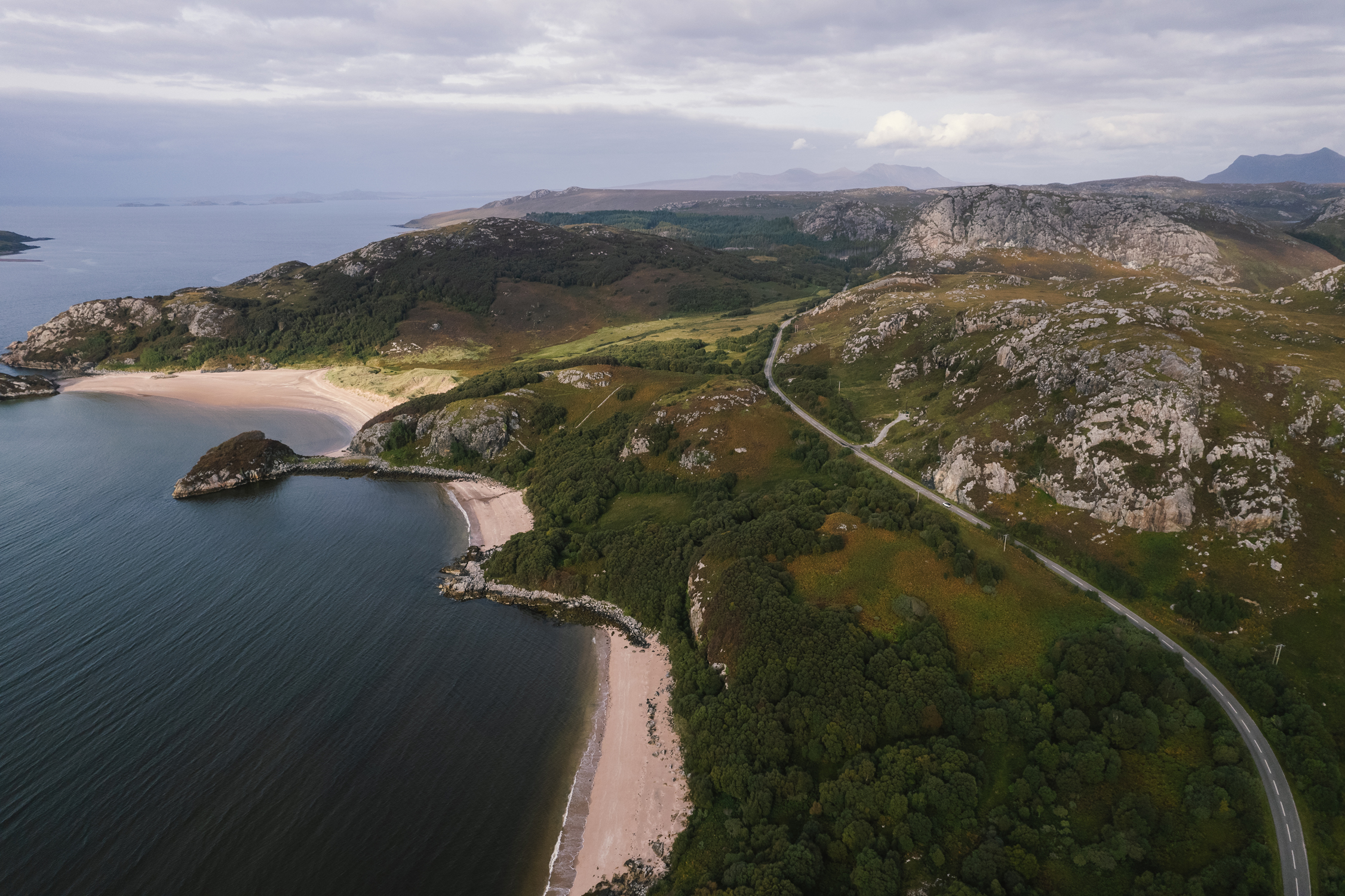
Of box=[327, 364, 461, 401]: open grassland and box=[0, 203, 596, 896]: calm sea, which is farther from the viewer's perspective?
box=[327, 364, 461, 401]: open grassland

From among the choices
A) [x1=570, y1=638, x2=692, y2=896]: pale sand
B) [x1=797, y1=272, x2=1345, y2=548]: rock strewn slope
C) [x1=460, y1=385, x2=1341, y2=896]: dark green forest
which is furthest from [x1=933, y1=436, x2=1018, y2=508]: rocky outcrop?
[x1=570, y1=638, x2=692, y2=896]: pale sand

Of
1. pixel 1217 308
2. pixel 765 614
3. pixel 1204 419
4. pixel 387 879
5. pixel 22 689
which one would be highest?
pixel 1217 308

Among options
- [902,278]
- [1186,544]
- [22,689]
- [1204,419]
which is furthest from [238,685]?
[902,278]

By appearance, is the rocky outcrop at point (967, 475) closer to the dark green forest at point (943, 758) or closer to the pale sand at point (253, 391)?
the dark green forest at point (943, 758)

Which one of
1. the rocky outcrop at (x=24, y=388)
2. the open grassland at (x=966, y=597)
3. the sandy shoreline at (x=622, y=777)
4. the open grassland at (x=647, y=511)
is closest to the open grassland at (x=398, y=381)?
the rocky outcrop at (x=24, y=388)

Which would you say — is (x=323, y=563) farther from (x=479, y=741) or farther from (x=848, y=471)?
(x=848, y=471)

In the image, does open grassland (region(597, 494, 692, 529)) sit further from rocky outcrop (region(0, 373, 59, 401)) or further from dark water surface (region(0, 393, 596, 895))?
rocky outcrop (region(0, 373, 59, 401))
